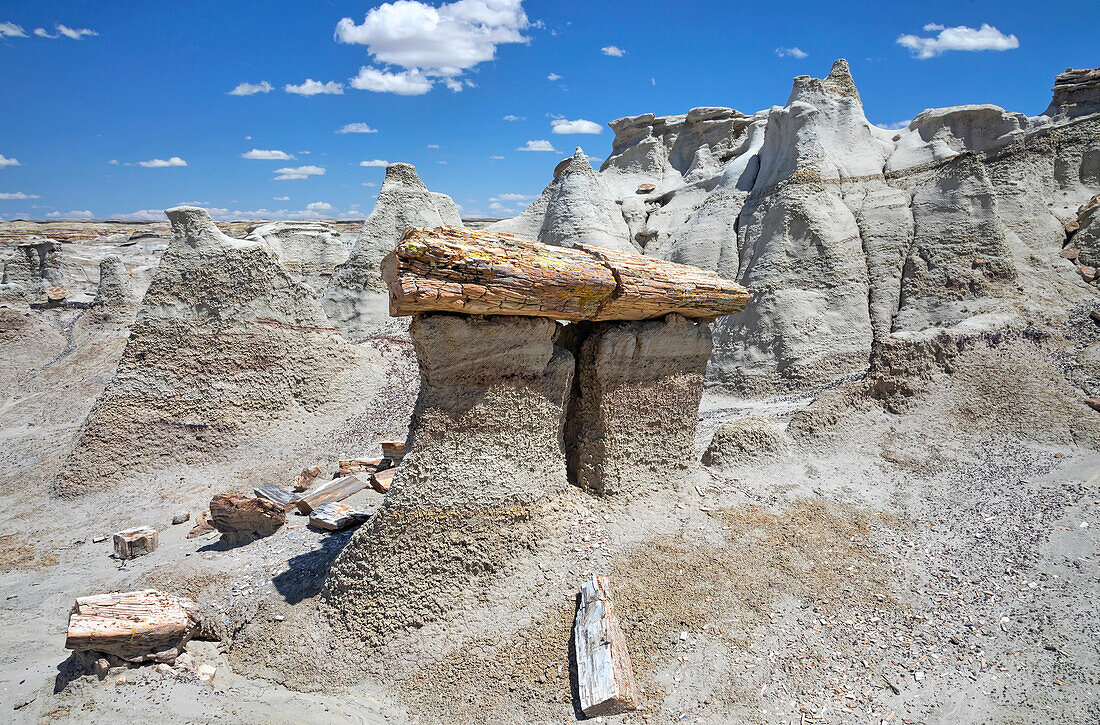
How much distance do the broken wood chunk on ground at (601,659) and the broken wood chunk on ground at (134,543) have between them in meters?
4.81

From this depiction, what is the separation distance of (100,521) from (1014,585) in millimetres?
9425

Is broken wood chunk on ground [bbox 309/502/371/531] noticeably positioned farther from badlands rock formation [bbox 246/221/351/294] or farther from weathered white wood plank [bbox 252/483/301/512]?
badlands rock formation [bbox 246/221/351/294]

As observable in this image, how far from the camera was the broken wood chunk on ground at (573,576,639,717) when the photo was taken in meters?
3.84

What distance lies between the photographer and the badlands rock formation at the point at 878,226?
11.0 m

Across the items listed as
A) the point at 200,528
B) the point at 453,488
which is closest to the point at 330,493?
the point at 200,528

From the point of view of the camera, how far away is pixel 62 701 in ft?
13.3

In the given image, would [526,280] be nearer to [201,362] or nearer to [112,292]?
[201,362]

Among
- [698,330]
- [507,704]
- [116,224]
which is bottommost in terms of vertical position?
[507,704]

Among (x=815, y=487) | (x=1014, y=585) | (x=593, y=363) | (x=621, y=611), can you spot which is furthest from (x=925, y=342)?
(x=621, y=611)

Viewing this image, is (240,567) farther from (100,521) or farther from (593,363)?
(593,363)

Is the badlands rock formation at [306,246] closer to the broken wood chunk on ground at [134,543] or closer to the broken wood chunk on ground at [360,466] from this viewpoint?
the broken wood chunk on ground at [360,466]

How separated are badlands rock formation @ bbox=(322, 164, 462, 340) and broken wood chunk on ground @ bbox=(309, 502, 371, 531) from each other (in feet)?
23.0

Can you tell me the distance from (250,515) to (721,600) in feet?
15.3

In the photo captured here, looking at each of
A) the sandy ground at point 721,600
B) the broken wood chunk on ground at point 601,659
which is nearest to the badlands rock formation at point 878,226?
the sandy ground at point 721,600
